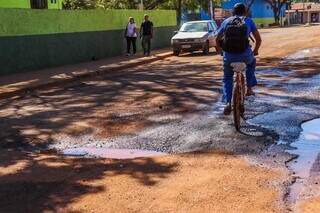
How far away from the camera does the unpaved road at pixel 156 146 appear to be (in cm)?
574

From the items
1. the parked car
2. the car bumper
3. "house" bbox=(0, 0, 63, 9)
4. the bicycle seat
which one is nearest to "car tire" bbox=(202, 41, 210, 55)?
the parked car

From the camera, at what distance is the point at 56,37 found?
22.6 m

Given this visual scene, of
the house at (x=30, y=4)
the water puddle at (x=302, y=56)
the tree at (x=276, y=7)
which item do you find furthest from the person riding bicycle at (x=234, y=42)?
the tree at (x=276, y=7)

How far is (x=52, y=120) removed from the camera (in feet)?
34.4

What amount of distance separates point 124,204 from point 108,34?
21853mm

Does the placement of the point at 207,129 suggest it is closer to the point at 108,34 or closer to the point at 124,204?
the point at 124,204

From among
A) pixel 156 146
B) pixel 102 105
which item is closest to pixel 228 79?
pixel 156 146

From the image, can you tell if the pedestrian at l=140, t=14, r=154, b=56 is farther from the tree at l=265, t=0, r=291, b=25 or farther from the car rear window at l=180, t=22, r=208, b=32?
the tree at l=265, t=0, r=291, b=25

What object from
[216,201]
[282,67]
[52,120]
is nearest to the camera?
[216,201]

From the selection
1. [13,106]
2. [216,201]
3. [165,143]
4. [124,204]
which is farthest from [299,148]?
[13,106]

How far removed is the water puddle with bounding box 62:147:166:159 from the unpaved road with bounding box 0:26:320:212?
0.20 m

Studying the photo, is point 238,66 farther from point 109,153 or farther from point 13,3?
point 13,3

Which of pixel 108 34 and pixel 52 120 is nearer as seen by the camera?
pixel 52 120

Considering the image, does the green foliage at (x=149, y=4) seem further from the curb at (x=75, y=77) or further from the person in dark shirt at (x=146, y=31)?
the curb at (x=75, y=77)
